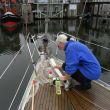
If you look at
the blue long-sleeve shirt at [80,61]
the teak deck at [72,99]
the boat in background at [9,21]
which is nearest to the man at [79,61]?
the blue long-sleeve shirt at [80,61]

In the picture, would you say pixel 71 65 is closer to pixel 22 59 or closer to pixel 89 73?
pixel 89 73

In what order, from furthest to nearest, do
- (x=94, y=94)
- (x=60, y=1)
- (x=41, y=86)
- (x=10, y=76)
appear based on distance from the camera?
1. (x=60, y=1)
2. (x=10, y=76)
3. (x=41, y=86)
4. (x=94, y=94)

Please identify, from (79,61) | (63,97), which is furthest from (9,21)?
(79,61)

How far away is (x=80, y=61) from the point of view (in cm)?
387

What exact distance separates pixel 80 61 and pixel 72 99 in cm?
84

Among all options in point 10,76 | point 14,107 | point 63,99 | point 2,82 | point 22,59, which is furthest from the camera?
point 22,59

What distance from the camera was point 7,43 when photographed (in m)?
18.1

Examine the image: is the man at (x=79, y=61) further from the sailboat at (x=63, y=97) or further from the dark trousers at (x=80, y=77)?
the sailboat at (x=63, y=97)

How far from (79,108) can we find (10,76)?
6317 mm

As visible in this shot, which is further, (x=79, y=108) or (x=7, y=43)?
(x=7, y=43)

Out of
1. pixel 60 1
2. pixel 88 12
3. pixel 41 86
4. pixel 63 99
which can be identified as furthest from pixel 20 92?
pixel 88 12

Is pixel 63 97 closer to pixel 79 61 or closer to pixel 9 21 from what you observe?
pixel 79 61

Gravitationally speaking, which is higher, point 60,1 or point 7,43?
point 60,1

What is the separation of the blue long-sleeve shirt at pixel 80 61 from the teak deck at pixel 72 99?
0.51 metres
